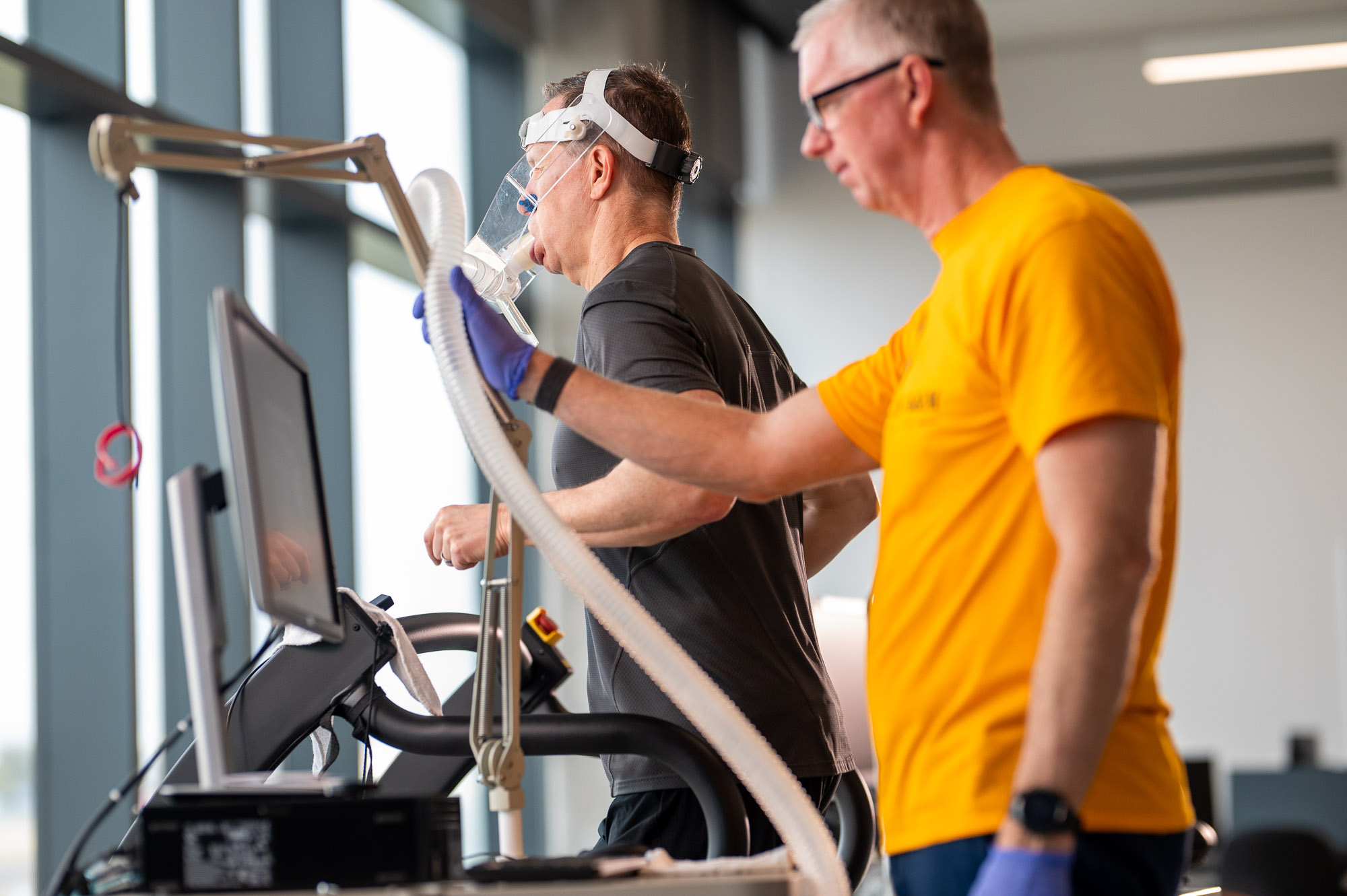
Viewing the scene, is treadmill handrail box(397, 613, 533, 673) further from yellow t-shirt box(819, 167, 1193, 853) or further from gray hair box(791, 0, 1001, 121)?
gray hair box(791, 0, 1001, 121)

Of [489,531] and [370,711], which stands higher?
[489,531]

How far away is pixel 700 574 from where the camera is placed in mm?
1700

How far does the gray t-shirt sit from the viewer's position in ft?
5.47

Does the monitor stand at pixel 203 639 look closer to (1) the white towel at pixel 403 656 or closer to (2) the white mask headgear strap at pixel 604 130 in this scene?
(1) the white towel at pixel 403 656

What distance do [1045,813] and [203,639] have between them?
0.69m

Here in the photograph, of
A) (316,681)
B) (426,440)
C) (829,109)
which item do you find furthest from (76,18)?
(829,109)

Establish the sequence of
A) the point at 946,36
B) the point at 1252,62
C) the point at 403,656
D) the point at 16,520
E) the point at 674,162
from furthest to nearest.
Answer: the point at 1252,62, the point at 16,520, the point at 674,162, the point at 403,656, the point at 946,36

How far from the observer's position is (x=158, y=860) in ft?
3.64

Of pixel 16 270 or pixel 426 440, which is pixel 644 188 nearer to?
pixel 16 270

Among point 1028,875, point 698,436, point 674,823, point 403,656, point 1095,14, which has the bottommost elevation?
point 674,823

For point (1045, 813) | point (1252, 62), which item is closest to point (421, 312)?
point (1045, 813)

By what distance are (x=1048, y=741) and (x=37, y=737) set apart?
2.83 m

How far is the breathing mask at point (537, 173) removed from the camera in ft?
6.31

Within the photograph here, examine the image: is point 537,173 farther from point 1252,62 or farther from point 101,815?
point 1252,62
